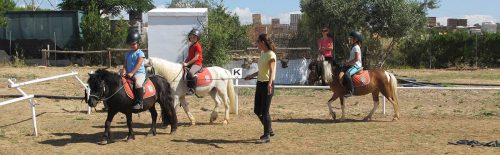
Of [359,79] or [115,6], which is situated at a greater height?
[115,6]

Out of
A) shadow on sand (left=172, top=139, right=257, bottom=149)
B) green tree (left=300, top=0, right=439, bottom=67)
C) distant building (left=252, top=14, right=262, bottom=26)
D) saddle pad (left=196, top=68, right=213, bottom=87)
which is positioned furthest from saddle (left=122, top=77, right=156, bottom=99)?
distant building (left=252, top=14, right=262, bottom=26)

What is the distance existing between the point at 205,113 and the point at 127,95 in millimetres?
3513

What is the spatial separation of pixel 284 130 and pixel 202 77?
1.72 metres

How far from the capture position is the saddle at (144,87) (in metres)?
8.49

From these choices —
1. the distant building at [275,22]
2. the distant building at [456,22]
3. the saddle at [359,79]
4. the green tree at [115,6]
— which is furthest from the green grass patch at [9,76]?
the distant building at [456,22]

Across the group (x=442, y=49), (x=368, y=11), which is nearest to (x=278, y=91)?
(x=368, y=11)

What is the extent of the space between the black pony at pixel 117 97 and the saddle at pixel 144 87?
0.05 metres

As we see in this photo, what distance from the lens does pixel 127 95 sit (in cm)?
846

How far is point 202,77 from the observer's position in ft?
33.1

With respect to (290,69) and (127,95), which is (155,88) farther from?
(290,69)

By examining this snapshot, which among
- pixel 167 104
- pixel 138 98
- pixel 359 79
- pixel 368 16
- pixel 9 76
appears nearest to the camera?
pixel 138 98

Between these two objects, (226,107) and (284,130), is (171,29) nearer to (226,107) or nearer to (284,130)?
(226,107)

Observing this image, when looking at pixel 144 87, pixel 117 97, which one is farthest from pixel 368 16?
pixel 117 97

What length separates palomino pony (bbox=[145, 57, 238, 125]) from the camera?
9.71 meters
